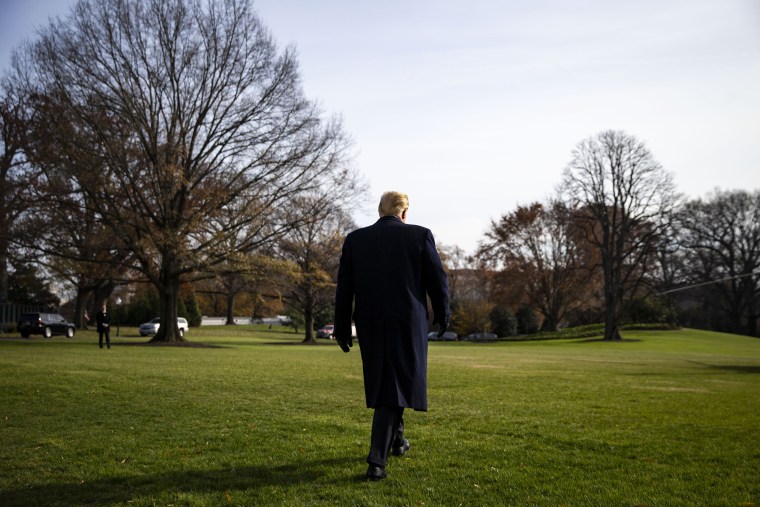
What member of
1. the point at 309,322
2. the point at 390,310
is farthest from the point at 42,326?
the point at 390,310

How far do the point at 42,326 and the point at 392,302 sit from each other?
136 ft

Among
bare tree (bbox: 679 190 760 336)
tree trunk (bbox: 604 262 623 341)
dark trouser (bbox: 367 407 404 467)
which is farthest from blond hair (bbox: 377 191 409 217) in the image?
bare tree (bbox: 679 190 760 336)

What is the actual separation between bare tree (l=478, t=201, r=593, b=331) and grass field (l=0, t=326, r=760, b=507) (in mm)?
48408

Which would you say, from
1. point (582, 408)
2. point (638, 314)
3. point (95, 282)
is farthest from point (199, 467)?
point (638, 314)

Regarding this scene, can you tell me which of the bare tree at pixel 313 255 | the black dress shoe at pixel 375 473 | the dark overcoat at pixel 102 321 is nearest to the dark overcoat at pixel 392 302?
the black dress shoe at pixel 375 473

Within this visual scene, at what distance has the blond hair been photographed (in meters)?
5.76

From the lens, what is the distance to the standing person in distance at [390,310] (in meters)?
5.25

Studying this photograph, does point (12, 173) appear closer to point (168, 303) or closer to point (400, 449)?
point (168, 303)

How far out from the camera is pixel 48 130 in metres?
28.5

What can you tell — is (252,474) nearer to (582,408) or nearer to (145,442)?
(145,442)

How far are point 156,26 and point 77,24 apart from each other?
10.9 ft

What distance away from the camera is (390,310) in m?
5.37

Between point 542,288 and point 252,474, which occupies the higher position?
point 542,288

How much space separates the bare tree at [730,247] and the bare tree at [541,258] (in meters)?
9.57
